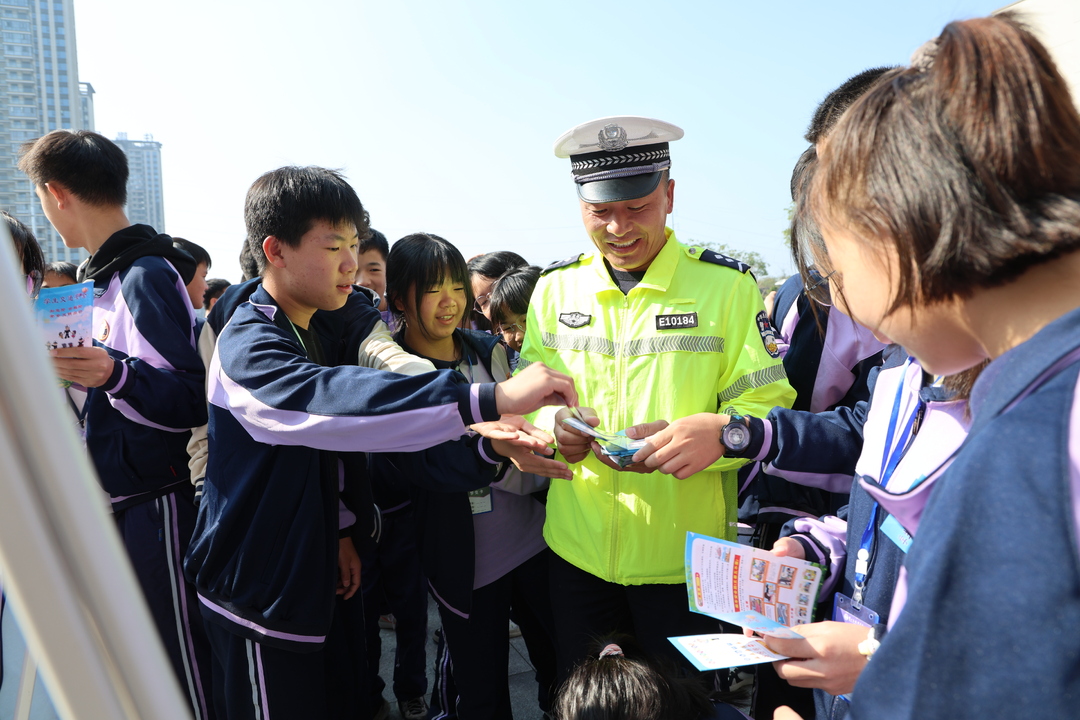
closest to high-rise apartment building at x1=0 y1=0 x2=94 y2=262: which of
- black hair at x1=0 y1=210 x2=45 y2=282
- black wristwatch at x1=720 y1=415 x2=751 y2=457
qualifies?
black hair at x1=0 y1=210 x2=45 y2=282

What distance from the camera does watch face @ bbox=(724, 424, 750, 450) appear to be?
79.6 inches

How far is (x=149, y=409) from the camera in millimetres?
2545

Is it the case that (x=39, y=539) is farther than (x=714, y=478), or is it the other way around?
(x=714, y=478)

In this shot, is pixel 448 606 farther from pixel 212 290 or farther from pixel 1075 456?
pixel 212 290

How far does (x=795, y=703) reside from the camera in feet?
6.72

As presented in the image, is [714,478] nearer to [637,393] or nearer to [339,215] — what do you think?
[637,393]

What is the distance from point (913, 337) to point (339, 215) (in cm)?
194

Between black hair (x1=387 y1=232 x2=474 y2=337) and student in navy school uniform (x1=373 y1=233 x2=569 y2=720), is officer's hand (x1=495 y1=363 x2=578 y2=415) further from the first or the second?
black hair (x1=387 y1=232 x2=474 y2=337)

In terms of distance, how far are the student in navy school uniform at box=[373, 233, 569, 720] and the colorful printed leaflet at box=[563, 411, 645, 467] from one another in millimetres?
323

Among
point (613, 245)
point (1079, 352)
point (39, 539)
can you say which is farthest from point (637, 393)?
point (39, 539)

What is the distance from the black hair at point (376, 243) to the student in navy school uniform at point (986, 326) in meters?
4.10

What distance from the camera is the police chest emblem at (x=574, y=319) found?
2.42 meters

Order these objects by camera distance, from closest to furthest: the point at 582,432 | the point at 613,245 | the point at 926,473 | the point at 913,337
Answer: the point at 913,337
the point at 926,473
the point at 582,432
the point at 613,245

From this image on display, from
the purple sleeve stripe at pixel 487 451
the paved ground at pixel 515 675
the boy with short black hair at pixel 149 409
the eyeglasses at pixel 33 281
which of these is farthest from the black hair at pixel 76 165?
the paved ground at pixel 515 675
